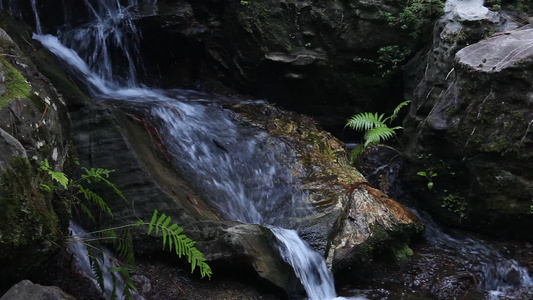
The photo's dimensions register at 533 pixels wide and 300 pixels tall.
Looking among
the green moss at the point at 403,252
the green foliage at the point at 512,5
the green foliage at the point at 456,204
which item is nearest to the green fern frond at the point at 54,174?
the green moss at the point at 403,252

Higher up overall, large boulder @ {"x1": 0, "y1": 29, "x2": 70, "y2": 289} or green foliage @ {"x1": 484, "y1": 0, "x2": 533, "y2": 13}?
green foliage @ {"x1": 484, "y1": 0, "x2": 533, "y2": 13}

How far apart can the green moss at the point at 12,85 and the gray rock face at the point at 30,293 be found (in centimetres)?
137

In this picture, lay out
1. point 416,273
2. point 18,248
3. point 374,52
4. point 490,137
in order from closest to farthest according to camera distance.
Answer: point 18,248 < point 416,273 < point 490,137 < point 374,52

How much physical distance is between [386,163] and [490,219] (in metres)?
1.81

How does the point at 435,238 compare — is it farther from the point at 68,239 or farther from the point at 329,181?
the point at 68,239

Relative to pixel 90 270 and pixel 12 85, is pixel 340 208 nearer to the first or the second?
pixel 90 270

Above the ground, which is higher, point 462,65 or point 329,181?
point 462,65

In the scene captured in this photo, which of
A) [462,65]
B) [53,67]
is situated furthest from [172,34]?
[462,65]

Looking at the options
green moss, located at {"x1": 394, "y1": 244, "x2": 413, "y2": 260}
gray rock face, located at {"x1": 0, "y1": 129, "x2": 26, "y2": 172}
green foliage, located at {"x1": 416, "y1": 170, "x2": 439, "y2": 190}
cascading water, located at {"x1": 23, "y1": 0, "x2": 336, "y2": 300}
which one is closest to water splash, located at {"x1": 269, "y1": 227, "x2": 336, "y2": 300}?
cascading water, located at {"x1": 23, "y1": 0, "x2": 336, "y2": 300}

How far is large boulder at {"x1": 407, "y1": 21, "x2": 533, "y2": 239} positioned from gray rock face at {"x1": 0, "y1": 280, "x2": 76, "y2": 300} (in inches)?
181

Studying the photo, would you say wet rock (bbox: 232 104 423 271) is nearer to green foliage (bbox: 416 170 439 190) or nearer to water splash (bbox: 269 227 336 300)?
water splash (bbox: 269 227 336 300)

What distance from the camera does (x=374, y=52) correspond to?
775 centimetres

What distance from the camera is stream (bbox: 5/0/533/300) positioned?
4621mm

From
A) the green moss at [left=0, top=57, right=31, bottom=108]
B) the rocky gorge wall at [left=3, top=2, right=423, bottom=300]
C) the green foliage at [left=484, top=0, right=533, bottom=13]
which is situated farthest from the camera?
the green foliage at [left=484, top=0, right=533, bottom=13]
